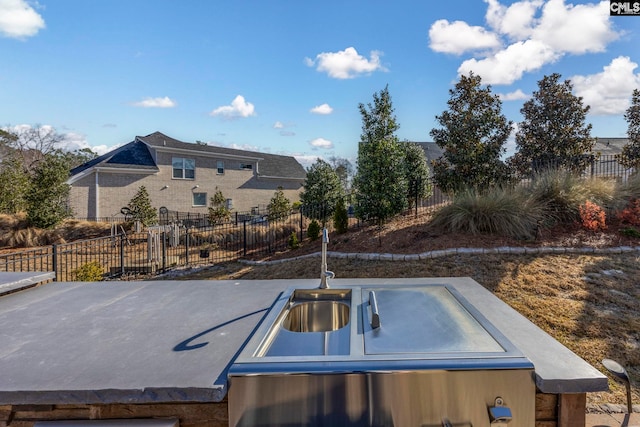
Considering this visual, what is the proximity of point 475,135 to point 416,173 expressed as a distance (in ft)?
7.10

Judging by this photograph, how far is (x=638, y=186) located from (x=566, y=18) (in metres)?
4.23

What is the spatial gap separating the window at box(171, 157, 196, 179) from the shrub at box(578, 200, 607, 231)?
1919 cm

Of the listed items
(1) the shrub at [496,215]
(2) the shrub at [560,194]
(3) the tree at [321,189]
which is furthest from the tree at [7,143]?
(2) the shrub at [560,194]

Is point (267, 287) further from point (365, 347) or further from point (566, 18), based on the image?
point (566, 18)

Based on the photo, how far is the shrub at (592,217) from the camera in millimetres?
6349

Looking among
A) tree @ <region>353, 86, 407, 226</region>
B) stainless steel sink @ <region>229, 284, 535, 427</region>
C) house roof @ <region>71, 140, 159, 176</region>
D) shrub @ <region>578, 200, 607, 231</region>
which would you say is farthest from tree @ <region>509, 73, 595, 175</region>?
house roof @ <region>71, 140, 159, 176</region>

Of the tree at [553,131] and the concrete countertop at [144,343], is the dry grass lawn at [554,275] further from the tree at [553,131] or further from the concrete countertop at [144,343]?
the tree at [553,131]

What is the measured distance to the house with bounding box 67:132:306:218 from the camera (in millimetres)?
16531

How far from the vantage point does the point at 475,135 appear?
861 centimetres

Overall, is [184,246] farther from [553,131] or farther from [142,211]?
[553,131]

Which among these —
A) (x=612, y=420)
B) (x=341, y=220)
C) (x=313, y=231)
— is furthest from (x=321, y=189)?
(x=612, y=420)

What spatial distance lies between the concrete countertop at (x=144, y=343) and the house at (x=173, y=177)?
17.3 meters

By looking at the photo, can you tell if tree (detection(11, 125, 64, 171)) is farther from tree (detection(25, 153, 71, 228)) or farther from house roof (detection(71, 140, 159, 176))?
tree (detection(25, 153, 71, 228))

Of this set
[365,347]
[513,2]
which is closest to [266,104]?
[513,2]
